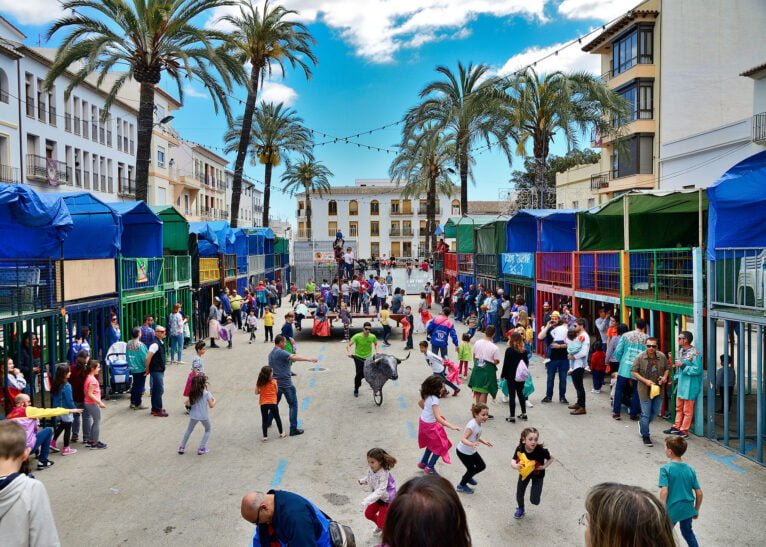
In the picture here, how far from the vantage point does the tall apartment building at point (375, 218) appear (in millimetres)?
92562

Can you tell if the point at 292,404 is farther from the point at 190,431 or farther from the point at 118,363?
the point at 118,363

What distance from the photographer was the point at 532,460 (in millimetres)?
7172

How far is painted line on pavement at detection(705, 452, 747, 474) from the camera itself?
9000mm

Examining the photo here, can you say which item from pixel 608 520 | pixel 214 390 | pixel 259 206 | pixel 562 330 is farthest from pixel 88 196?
pixel 259 206

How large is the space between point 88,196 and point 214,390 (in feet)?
18.1

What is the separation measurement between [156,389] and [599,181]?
36081 mm

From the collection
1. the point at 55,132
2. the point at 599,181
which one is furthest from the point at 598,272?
the point at 55,132

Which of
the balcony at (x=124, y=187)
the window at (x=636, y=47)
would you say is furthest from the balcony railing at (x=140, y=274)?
the window at (x=636, y=47)

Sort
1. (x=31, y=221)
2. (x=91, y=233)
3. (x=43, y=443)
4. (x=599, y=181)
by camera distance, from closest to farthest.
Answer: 1. (x=43, y=443)
2. (x=31, y=221)
3. (x=91, y=233)
4. (x=599, y=181)

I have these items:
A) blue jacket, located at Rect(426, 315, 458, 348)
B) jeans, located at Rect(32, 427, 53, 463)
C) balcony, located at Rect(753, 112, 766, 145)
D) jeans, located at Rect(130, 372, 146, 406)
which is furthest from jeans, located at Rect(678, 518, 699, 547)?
balcony, located at Rect(753, 112, 766, 145)

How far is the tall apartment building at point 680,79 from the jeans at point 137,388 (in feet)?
86.7

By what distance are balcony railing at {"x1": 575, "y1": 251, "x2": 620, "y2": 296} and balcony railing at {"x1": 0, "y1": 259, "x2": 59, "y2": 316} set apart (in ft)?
39.1

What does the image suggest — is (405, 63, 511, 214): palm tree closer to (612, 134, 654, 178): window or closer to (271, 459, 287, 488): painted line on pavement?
(612, 134, 654, 178): window

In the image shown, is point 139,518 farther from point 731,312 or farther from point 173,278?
point 173,278
